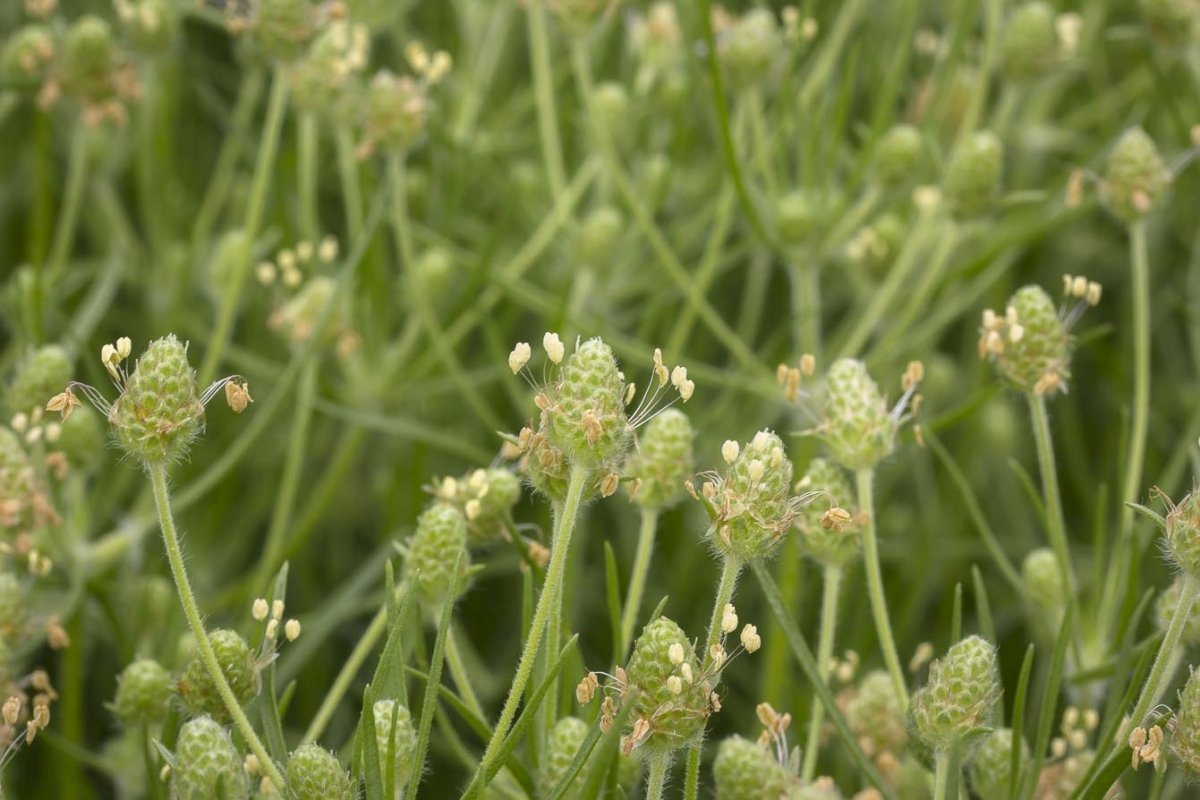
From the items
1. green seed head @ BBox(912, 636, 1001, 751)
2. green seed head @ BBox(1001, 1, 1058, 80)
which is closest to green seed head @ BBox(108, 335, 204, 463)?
green seed head @ BBox(912, 636, 1001, 751)

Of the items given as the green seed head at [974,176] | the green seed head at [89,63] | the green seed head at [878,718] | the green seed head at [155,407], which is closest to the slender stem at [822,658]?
the green seed head at [878,718]

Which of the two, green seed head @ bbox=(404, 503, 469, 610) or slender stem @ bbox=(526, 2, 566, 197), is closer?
green seed head @ bbox=(404, 503, 469, 610)

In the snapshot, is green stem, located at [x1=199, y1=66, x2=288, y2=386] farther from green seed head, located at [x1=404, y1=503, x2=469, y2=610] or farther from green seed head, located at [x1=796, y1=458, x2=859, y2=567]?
green seed head, located at [x1=796, y1=458, x2=859, y2=567]

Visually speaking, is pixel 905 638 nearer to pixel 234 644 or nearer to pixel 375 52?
pixel 234 644

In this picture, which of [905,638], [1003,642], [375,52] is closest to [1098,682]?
[905,638]

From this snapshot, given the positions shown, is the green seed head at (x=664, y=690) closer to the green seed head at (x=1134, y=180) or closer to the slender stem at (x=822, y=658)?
the slender stem at (x=822, y=658)
